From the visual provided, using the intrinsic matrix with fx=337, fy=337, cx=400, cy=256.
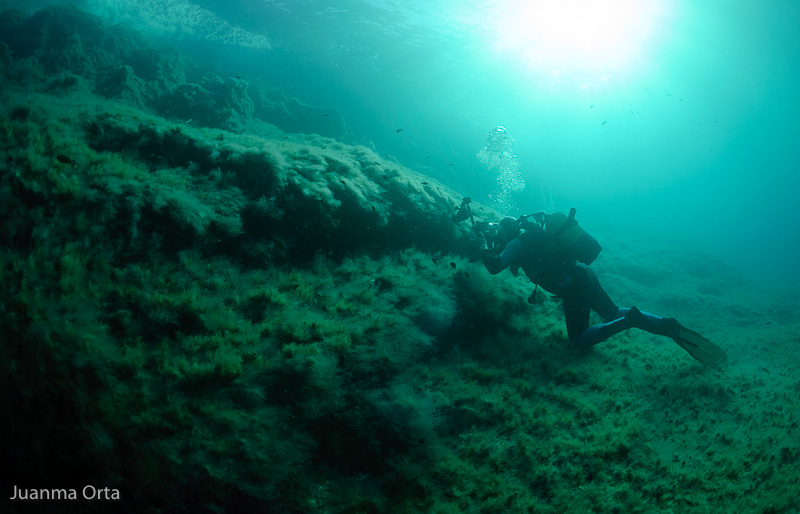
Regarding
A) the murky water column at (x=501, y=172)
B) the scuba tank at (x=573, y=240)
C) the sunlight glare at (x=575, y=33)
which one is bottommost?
the scuba tank at (x=573, y=240)

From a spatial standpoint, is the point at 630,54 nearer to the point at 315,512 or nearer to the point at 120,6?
the point at 315,512

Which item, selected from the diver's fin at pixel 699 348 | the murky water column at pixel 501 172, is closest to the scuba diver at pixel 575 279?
the diver's fin at pixel 699 348

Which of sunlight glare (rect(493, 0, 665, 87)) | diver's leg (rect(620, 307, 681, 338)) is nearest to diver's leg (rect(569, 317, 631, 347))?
diver's leg (rect(620, 307, 681, 338))

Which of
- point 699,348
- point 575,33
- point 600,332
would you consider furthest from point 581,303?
point 575,33

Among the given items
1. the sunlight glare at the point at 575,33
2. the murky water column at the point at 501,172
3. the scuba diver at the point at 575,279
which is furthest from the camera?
the murky water column at the point at 501,172

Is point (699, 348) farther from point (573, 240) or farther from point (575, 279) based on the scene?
point (573, 240)

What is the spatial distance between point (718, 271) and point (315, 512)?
25.6 meters

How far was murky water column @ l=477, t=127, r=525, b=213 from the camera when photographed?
1209 inches

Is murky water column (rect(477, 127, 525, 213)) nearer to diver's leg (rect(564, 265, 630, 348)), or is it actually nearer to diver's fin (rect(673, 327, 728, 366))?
diver's leg (rect(564, 265, 630, 348))

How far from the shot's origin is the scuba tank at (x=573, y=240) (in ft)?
22.3

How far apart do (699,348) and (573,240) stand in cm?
310

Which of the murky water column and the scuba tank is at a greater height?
the murky water column

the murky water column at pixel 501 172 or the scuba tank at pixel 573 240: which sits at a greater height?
the murky water column at pixel 501 172

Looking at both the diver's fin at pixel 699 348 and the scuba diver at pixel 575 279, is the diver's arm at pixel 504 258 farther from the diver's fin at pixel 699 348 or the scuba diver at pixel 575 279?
the diver's fin at pixel 699 348
